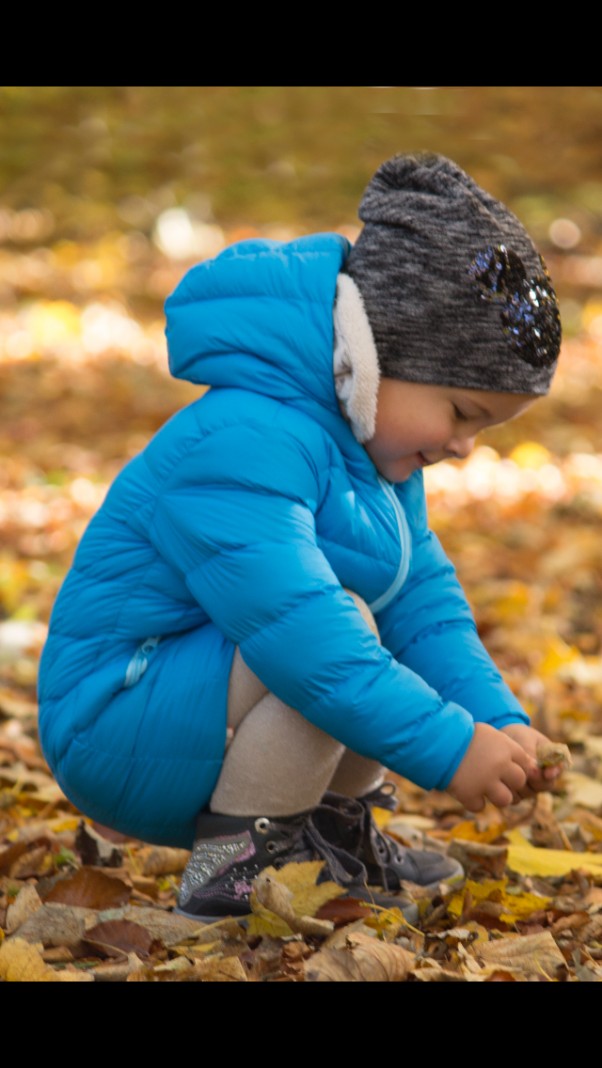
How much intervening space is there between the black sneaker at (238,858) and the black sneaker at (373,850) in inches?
3.7

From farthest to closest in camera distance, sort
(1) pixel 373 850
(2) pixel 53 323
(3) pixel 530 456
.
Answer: (2) pixel 53 323
(3) pixel 530 456
(1) pixel 373 850

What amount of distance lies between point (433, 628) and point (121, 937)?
0.71m

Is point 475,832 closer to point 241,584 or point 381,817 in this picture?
point 381,817

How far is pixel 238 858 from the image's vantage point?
2.05m

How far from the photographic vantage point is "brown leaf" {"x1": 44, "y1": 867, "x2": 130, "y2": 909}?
214 cm

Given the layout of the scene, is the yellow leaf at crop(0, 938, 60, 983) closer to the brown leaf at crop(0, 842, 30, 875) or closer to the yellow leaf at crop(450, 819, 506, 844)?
the brown leaf at crop(0, 842, 30, 875)

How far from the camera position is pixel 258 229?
9.91m

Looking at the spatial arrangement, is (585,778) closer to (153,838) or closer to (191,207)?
(153,838)

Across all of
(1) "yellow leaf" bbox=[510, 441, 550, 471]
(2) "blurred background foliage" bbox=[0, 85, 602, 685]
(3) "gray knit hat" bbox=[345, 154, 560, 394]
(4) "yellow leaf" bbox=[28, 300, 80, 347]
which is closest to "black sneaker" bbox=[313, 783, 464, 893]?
(3) "gray knit hat" bbox=[345, 154, 560, 394]

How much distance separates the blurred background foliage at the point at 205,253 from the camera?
15.3 feet

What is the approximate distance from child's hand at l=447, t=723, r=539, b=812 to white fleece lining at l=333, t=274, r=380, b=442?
19.8 inches

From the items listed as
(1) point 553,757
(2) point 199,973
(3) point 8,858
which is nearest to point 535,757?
(1) point 553,757

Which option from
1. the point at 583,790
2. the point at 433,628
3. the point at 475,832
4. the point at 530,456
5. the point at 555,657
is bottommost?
the point at 475,832
